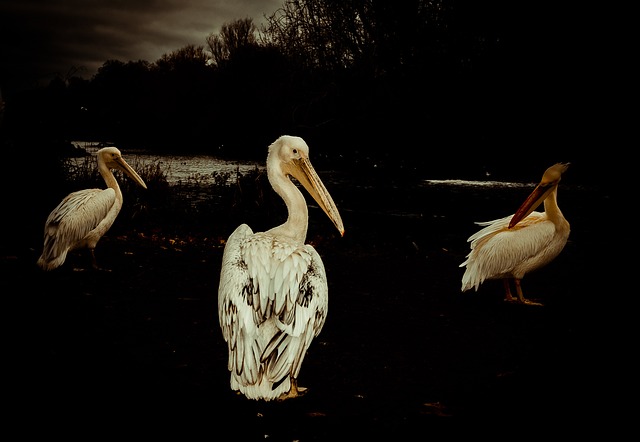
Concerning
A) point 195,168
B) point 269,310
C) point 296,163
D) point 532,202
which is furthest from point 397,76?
point 269,310

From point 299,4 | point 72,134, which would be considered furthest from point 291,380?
point 299,4

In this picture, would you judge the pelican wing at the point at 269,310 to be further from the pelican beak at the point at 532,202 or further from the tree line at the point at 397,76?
the tree line at the point at 397,76

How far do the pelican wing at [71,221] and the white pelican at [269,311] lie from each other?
319cm

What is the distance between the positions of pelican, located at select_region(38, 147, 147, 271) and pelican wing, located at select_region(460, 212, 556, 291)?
428 cm

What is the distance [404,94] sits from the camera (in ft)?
55.6

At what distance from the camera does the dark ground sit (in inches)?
117

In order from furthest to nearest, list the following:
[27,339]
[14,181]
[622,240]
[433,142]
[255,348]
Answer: [433,142], [622,240], [14,181], [27,339], [255,348]

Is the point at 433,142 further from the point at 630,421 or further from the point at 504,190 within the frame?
the point at 630,421

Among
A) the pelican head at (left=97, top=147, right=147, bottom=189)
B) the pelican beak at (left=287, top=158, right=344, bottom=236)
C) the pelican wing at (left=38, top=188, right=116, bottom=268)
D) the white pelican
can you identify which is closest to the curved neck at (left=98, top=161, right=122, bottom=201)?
the pelican head at (left=97, top=147, right=147, bottom=189)

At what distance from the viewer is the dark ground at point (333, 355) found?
2.97m

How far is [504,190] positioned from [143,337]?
14.8m

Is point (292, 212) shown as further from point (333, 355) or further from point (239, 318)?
point (239, 318)

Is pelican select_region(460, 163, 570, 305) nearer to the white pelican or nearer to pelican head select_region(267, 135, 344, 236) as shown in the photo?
pelican head select_region(267, 135, 344, 236)

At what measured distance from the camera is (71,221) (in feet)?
18.9
